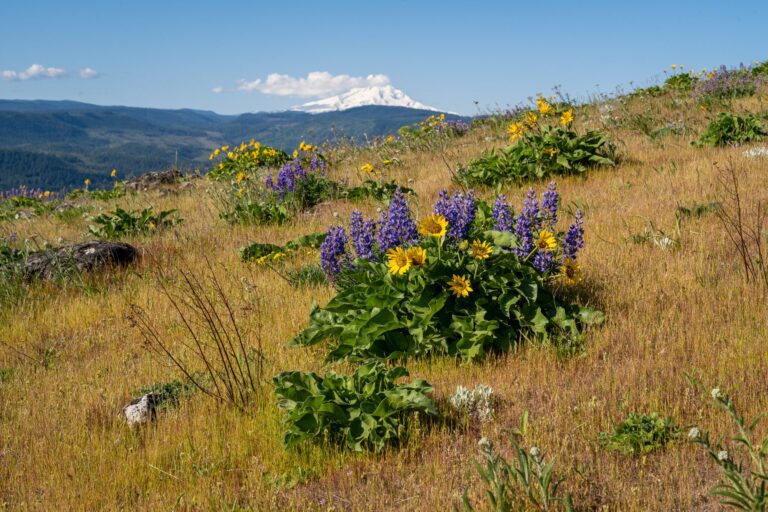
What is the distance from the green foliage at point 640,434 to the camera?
328 centimetres

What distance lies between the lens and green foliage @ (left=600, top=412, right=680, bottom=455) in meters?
3.28

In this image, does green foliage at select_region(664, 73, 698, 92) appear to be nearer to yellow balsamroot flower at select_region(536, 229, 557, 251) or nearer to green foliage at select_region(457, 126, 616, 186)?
green foliage at select_region(457, 126, 616, 186)

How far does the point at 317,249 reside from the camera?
780cm

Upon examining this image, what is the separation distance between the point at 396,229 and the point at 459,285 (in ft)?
2.83

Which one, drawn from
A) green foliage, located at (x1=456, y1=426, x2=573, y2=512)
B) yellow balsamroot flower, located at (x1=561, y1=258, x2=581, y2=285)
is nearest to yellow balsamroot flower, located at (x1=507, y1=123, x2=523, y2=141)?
yellow balsamroot flower, located at (x1=561, y1=258, x2=581, y2=285)

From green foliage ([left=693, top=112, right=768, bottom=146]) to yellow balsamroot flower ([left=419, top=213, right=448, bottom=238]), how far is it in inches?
305

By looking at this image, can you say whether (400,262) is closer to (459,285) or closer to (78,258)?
(459,285)

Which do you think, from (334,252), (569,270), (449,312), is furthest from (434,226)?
(334,252)

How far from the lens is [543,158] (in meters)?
9.64

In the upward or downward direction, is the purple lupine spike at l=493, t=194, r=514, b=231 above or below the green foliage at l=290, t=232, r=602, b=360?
above

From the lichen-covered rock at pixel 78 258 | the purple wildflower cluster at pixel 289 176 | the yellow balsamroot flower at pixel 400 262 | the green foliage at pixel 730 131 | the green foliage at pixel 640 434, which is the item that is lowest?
the green foliage at pixel 640 434

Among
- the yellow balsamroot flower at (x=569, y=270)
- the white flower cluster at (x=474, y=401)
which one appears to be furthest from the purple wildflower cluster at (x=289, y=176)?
the white flower cluster at (x=474, y=401)

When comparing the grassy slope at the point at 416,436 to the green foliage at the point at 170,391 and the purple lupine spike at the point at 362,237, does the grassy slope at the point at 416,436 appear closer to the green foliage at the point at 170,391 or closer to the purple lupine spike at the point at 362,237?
the green foliage at the point at 170,391

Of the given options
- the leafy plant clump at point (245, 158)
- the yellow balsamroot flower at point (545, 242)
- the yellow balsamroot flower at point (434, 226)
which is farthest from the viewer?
the leafy plant clump at point (245, 158)
